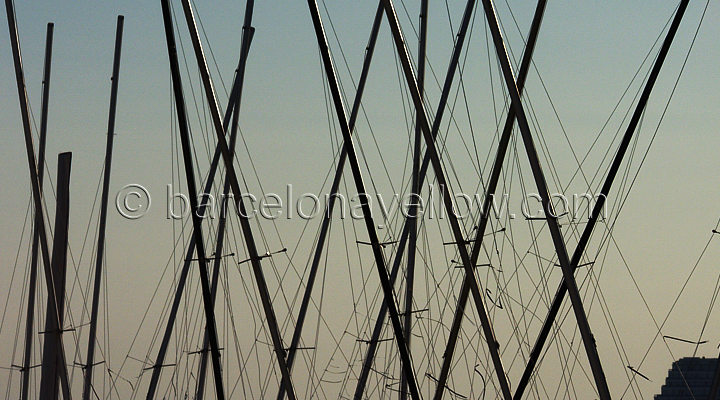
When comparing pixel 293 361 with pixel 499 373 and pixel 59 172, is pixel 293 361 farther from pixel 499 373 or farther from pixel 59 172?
pixel 499 373

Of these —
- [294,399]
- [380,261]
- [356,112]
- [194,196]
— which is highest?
[356,112]

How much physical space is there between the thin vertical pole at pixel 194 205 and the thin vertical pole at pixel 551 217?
5286 mm

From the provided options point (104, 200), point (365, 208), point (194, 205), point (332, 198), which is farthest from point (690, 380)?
point (194, 205)

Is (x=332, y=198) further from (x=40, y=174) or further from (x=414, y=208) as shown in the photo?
(x=40, y=174)

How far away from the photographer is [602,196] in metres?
26.5

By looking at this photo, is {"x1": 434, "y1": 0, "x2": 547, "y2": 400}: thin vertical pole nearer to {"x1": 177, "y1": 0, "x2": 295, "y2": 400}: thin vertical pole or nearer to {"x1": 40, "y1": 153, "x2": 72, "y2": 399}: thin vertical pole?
{"x1": 177, "y1": 0, "x2": 295, "y2": 400}: thin vertical pole

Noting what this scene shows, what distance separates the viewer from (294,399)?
23094mm

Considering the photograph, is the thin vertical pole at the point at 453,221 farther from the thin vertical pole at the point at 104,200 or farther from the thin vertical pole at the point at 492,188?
the thin vertical pole at the point at 104,200

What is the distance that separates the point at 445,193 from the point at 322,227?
11.2 m

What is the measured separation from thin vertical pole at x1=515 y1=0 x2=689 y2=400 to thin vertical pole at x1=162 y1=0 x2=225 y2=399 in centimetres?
505

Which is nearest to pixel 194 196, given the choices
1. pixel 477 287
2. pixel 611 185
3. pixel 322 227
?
pixel 477 287

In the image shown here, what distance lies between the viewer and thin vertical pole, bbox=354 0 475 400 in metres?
31.4

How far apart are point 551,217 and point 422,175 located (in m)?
10.3

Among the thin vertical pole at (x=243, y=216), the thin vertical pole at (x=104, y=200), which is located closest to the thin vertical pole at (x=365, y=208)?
the thin vertical pole at (x=243, y=216)
